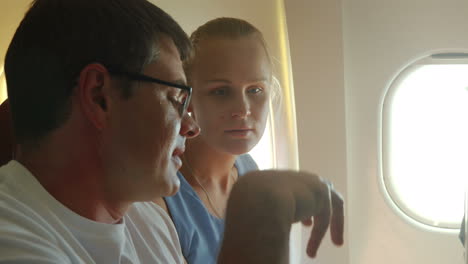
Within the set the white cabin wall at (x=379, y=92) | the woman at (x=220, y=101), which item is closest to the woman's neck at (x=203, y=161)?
the woman at (x=220, y=101)

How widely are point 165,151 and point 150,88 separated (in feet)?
0.37

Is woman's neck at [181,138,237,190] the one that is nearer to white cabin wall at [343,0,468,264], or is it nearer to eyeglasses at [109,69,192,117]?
eyeglasses at [109,69,192,117]

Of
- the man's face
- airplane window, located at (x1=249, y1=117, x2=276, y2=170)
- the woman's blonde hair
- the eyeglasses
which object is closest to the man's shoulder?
the man's face

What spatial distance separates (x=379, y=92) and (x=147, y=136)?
1.64m

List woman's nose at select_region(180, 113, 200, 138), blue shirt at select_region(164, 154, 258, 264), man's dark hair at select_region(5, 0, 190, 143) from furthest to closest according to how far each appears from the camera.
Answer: blue shirt at select_region(164, 154, 258, 264), woman's nose at select_region(180, 113, 200, 138), man's dark hair at select_region(5, 0, 190, 143)

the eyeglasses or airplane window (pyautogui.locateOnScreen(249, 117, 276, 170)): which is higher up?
the eyeglasses

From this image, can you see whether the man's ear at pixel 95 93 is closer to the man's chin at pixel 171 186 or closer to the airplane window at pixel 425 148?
the man's chin at pixel 171 186

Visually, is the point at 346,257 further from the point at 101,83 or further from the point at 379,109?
the point at 101,83

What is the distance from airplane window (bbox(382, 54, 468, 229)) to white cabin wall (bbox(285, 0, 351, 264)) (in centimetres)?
Result: 22

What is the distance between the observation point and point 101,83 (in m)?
0.79

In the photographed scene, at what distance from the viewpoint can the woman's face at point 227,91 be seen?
137cm

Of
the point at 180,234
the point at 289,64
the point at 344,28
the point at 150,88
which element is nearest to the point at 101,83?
A: the point at 150,88

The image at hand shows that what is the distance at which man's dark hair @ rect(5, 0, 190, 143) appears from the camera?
760 mm

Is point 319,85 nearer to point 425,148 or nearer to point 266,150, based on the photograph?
point 266,150
